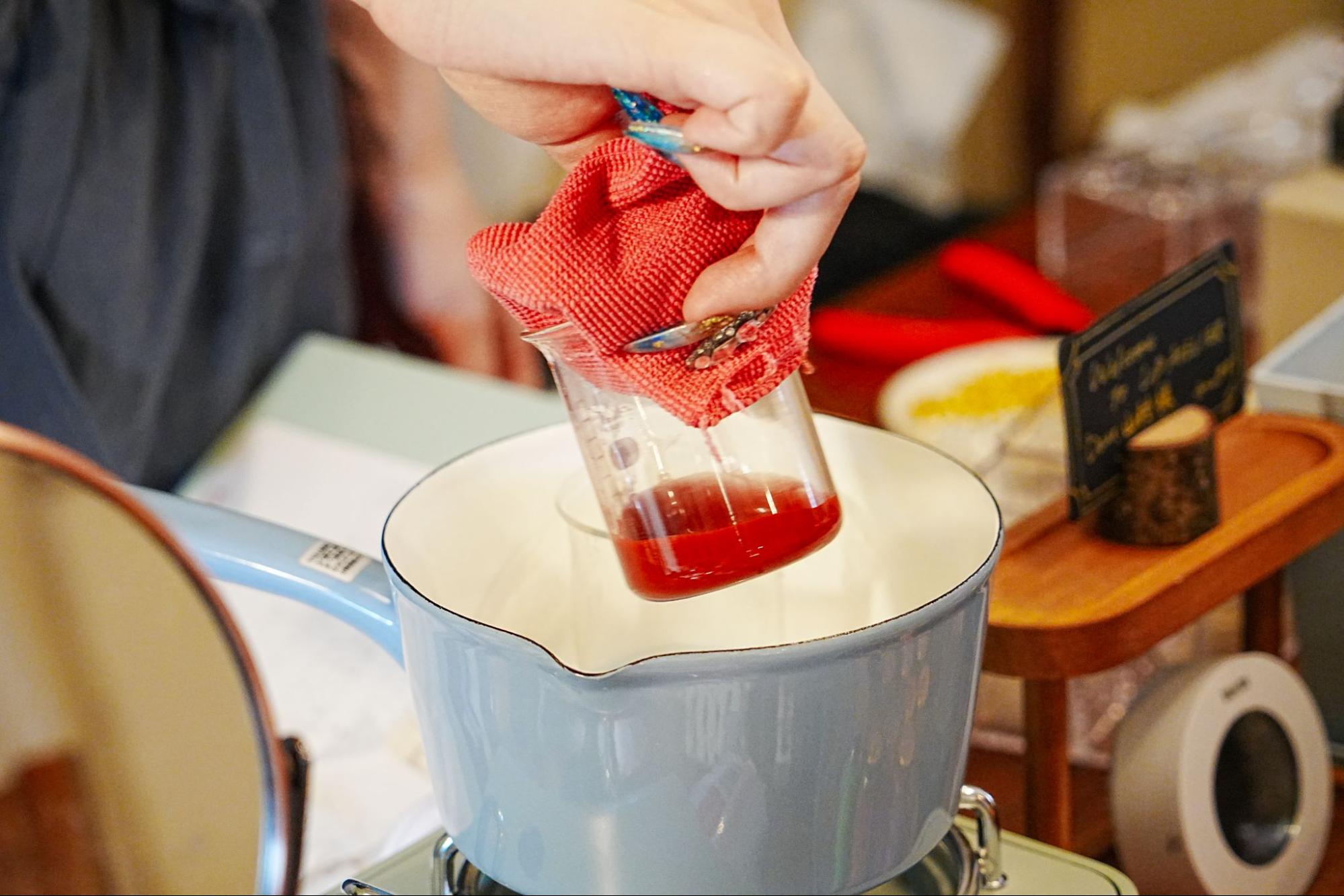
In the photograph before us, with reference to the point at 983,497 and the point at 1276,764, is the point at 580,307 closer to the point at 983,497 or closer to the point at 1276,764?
the point at 983,497

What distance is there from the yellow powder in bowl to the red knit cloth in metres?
0.39

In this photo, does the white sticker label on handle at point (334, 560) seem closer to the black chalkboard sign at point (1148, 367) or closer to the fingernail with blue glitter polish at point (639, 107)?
the fingernail with blue glitter polish at point (639, 107)

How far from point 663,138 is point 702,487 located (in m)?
0.13

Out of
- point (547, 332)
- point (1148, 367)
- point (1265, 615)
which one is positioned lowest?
point (1265, 615)

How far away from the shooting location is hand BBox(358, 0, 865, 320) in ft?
1.18

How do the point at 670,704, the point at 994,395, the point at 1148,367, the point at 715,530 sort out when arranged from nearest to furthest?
the point at 670,704 < the point at 715,530 < the point at 1148,367 < the point at 994,395

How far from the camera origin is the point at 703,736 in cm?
36

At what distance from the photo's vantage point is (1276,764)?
59 centimetres

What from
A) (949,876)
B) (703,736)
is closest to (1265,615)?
(949,876)

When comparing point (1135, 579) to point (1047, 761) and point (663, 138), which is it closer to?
point (1047, 761)

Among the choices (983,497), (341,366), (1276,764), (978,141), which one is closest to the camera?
(983,497)

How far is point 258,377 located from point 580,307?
2.16ft

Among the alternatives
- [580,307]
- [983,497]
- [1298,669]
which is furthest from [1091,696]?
[580,307]

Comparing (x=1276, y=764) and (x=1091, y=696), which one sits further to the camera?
(x=1091, y=696)
